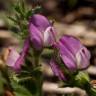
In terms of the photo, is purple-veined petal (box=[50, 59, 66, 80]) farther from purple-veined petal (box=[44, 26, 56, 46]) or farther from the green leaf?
the green leaf

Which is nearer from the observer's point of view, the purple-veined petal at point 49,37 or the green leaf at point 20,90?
the purple-veined petal at point 49,37

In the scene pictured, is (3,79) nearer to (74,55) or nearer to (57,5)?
(74,55)

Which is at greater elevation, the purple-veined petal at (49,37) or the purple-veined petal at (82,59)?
the purple-veined petal at (49,37)

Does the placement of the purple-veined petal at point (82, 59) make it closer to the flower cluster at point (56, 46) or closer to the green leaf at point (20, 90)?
the flower cluster at point (56, 46)

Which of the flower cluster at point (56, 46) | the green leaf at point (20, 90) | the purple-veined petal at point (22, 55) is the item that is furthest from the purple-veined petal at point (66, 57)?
the green leaf at point (20, 90)

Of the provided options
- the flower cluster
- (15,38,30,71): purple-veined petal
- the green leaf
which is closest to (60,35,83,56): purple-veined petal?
the flower cluster

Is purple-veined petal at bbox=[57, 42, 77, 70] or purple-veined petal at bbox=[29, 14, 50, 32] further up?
purple-veined petal at bbox=[29, 14, 50, 32]

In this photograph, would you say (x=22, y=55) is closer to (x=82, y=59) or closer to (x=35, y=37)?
(x=35, y=37)

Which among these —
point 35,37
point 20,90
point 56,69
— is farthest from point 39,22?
point 20,90
